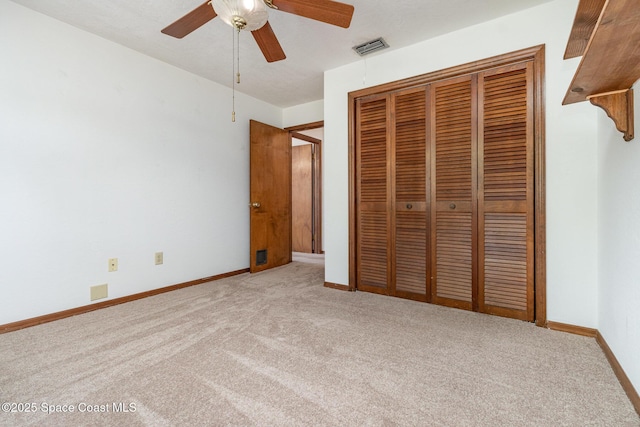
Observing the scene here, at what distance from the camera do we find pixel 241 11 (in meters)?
1.47

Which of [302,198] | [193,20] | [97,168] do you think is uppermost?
[193,20]

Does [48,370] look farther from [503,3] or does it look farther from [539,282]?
[503,3]

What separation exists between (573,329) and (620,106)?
4.93 ft

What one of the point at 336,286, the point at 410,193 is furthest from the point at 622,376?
the point at 336,286

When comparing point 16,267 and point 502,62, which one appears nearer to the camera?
point 16,267

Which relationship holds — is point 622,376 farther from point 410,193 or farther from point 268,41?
point 268,41

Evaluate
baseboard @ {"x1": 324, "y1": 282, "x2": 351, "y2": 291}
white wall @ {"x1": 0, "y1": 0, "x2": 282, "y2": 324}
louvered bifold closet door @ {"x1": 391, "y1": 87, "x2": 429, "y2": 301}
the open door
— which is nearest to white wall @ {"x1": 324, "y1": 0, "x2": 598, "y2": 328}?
louvered bifold closet door @ {"x1": 391, "y1": 87, "x2": 429, "y2": 301}

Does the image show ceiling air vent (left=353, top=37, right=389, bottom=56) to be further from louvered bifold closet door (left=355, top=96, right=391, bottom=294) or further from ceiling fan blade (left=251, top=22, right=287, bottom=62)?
ceiling fan blade (left=251, top=22, right=287, bottom=62)

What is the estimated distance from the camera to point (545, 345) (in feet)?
6.12

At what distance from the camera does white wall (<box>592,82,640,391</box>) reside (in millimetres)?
1350

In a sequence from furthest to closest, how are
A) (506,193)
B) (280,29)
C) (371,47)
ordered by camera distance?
(371,47) < (280,29) < (506,193)

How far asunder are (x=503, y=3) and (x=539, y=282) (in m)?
2.06

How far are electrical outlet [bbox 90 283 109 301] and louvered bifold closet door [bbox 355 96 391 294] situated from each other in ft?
7.75

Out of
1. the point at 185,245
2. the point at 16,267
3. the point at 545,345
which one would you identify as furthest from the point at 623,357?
the point at 16,267
